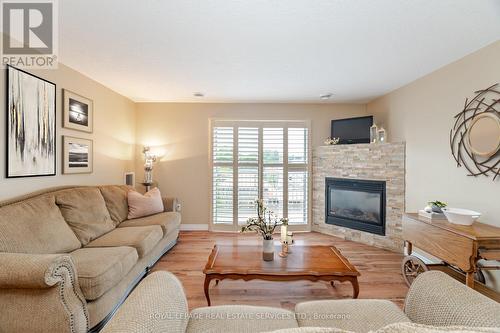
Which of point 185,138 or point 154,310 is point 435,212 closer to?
point 154,310

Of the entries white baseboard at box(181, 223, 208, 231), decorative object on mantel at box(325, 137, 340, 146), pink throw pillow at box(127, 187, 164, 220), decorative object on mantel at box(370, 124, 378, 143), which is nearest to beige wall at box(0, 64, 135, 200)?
pink throw pillow at box(127, 187, 164, 220)

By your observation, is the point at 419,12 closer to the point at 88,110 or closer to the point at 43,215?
the point at 43,215

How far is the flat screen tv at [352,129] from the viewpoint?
368 centimetres

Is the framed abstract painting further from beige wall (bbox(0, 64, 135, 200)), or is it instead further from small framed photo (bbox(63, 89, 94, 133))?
small framed photo (bbox(63, 89, 94, 133))

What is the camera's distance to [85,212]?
2342 mm

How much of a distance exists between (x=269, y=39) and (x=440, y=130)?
2327mm

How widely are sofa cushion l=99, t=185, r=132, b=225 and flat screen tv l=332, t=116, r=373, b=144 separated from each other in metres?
3.65

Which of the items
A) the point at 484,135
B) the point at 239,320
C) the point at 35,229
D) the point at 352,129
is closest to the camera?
the point at 239,320

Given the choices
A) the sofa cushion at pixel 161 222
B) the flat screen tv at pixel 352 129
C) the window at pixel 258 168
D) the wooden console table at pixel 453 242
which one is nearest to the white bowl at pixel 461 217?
the wooden console table at pixel 453 242

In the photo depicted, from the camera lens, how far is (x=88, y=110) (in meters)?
2.99

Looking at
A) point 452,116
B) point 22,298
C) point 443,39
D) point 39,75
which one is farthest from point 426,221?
point 39,75

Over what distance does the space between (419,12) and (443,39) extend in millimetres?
631

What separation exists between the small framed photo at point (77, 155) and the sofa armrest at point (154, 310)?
2340 millimetres

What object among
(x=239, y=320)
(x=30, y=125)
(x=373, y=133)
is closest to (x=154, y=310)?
(x=239, y=320)
